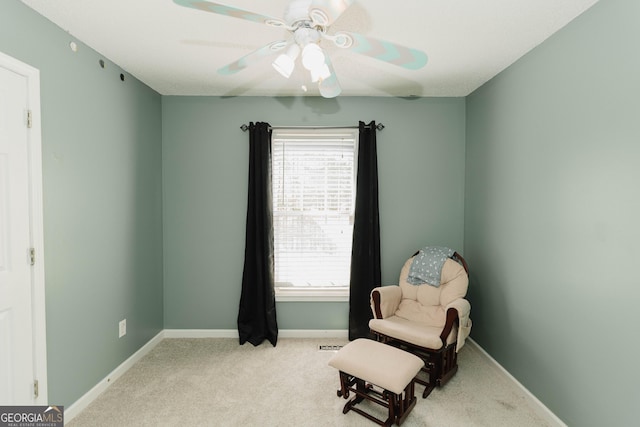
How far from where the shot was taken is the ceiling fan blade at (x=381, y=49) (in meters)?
1.47

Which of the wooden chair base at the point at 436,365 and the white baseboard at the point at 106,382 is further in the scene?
the wooden chair base at the point at 436,365

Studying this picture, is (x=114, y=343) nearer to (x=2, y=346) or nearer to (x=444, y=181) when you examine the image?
(x=2, y=346)

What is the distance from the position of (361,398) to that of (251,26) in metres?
2.59

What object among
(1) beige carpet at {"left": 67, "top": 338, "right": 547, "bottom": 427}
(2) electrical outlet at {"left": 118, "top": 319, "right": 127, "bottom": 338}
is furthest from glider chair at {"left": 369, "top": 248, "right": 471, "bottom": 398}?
(2) electrical outlet at {"left": 118, "top": 319, "right": 127, "bottom": 338}

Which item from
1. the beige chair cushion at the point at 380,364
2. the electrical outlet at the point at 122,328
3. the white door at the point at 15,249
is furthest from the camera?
the electrical outlet at the point at 122,328

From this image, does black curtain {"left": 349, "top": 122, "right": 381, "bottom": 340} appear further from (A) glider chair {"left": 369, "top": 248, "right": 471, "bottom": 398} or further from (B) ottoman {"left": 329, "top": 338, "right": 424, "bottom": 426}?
(B) ottoman {"left": 329, "top": 338, "right": 424, "bottom": 426}

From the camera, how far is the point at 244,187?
3.40 metres

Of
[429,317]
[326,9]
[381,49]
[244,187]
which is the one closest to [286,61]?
[326,9]

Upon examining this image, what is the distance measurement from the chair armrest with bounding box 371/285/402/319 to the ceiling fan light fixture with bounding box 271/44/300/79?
1979mm

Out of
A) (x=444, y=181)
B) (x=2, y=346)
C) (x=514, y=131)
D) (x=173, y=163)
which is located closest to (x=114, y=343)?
(x=2, y=346)

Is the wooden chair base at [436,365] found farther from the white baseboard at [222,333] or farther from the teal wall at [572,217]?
the white baseboard at [222,333]

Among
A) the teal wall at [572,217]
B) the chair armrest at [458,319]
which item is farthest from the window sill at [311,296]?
the teal wall at [572,217]

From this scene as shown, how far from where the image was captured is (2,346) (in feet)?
5.63

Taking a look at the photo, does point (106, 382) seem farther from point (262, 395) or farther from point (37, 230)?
point (37, 230)
